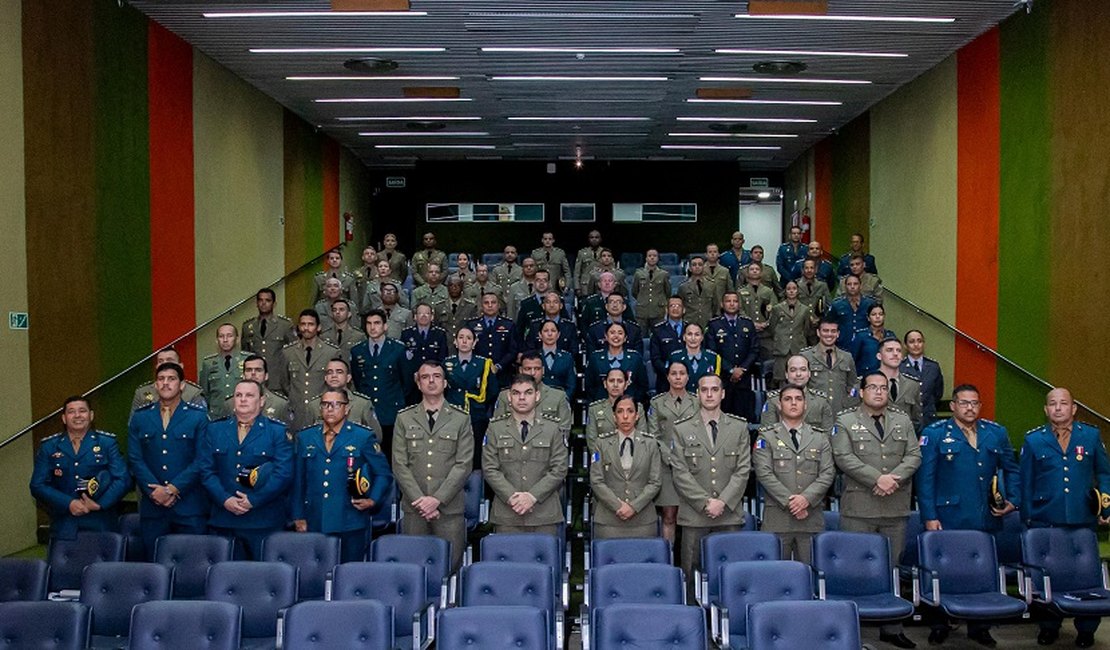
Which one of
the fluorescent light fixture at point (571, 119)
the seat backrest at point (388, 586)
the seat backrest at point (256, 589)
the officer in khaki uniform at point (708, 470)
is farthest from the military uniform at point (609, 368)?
the fluorescent light fixture at point (571, 119)

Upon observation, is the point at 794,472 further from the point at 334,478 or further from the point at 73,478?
the point at 73,478

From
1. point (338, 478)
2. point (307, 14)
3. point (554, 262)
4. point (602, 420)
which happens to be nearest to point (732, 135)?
point (554, 262)

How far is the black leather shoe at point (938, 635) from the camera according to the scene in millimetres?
7113

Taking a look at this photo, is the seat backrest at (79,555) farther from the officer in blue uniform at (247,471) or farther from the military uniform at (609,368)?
the military uniform at (609,368)

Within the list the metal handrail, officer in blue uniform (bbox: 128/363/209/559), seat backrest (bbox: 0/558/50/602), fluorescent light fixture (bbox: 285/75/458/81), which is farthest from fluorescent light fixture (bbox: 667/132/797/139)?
seat backrest (bbox: 0/558/50/602)

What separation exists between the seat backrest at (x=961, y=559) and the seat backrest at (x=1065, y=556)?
0.27 metres

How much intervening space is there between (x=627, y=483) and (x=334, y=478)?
1.78m

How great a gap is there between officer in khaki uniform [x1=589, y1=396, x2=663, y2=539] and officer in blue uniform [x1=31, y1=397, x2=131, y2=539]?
9.57ft

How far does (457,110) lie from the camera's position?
15070 millimetres

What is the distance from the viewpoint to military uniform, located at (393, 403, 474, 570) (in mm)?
7379

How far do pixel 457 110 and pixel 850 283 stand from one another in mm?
5846

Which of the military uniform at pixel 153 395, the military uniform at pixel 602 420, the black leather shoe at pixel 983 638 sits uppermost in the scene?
the military uniform at pixel 153 395

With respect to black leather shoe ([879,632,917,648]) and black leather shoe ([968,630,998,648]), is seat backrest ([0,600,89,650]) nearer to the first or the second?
black leather shoe ([879,632,917,648])

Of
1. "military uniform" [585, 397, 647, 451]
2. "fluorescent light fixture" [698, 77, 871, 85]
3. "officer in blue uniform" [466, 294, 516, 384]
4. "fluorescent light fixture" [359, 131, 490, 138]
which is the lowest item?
"military uniform" [585, 397, 647, 451]
